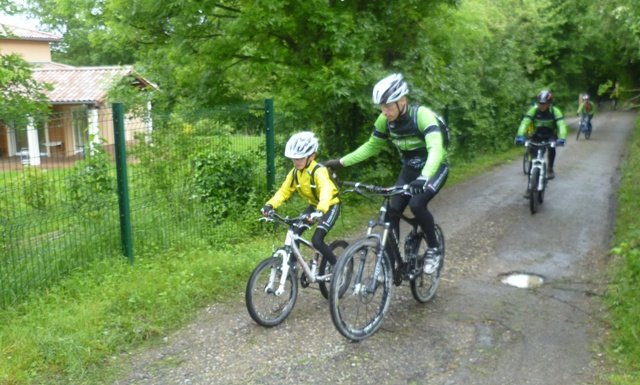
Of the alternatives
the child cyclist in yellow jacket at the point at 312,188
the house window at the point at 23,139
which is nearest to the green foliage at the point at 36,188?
the house window at the point at 23,139

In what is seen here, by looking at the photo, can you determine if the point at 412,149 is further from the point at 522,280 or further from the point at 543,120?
the point at 543,120

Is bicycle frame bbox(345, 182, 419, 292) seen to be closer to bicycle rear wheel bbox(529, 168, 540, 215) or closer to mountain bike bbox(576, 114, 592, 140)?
bicycle rear wheel bbox(529, 168, 540, 215)

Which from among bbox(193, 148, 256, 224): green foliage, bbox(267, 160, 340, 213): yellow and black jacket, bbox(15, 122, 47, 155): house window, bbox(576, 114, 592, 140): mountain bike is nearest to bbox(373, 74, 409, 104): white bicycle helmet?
bbox(267, 160, 340, 213): yellow and black jacket

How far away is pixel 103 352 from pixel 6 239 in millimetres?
1612

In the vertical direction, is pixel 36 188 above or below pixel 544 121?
below

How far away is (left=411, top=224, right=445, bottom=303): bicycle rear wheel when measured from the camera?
5.98m

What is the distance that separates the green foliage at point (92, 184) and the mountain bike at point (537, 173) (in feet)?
21.8

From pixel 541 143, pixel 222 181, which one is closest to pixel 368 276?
pixel 222 181

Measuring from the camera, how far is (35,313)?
5.67 metres

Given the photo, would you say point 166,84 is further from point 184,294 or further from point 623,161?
point 623,161

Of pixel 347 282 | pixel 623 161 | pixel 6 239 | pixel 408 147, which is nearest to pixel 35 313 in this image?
pixel 6 239

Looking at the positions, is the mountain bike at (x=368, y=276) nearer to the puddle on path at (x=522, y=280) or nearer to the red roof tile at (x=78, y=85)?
the puddle on path at (x=522, y=280)

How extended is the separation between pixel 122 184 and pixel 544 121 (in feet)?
24.3

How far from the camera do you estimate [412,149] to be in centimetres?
573
